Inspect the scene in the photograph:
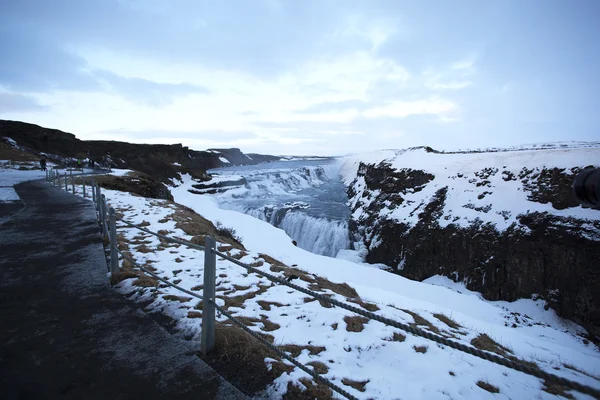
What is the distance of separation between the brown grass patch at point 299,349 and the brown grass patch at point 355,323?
852 mm

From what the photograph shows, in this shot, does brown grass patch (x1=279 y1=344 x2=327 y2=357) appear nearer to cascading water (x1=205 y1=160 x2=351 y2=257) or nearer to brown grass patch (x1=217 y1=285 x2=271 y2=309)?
brown grass patch (x1=217 y1=285 x2=271 y2=309)

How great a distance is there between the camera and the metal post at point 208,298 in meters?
3.08

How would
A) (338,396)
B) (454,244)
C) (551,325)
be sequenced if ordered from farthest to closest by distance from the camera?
(454,244) → (551,325) → (338,396)

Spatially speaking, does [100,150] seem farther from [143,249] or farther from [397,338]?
[397,338]

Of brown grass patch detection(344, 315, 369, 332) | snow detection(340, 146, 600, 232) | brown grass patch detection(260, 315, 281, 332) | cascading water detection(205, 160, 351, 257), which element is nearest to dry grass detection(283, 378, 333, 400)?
brown grass patch detection(260, 315, 281, 332)

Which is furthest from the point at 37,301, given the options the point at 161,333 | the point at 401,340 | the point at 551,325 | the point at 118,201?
the point at 551,325

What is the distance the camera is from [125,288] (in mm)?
4785

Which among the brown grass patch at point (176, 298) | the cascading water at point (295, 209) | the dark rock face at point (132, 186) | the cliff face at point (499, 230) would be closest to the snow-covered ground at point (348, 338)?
the brown grass patch at point (176, 298)

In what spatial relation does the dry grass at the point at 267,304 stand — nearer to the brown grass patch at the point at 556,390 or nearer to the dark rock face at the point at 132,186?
the brown grass patch at the point at 556,390

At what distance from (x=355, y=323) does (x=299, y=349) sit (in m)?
1.39

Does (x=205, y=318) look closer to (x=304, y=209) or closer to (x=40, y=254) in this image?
(x=40, y=254)

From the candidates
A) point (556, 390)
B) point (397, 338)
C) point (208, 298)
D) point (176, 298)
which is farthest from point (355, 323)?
point (176, 298)

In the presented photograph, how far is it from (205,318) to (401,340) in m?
3.13

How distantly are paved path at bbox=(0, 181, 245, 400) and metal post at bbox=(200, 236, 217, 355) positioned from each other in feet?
0.66
